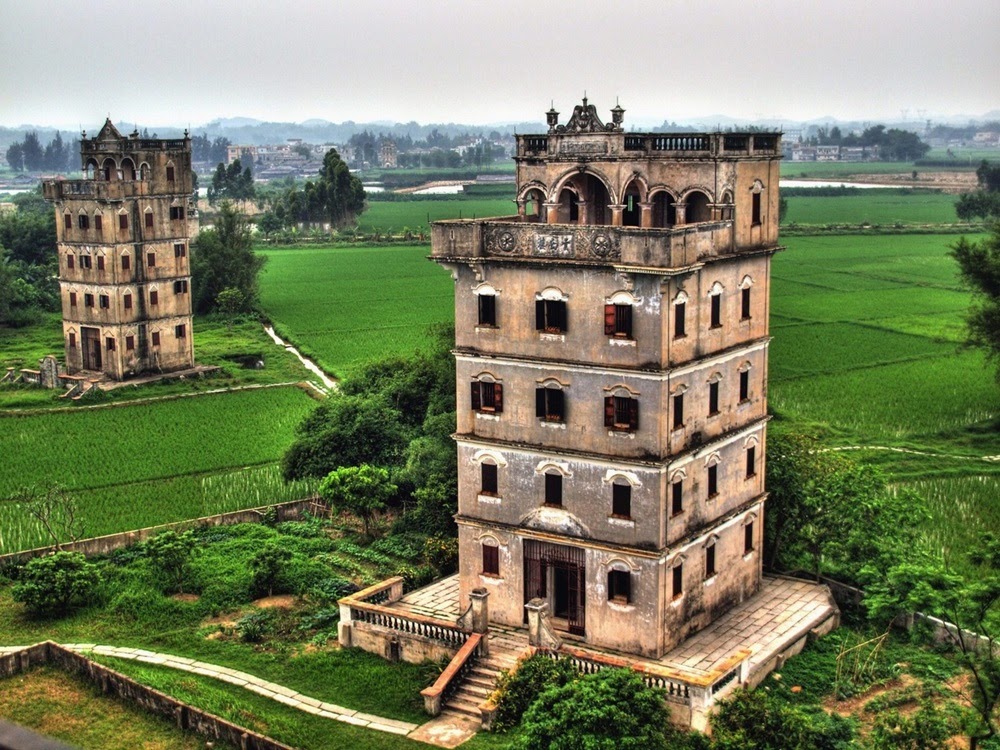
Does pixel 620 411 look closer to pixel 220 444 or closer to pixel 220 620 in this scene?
pixel 220 620

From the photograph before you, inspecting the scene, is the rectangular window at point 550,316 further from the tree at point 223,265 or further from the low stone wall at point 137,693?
the tree at point 223,265

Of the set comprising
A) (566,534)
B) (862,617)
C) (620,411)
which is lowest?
(862,617)

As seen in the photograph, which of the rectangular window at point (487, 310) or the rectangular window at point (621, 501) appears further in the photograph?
the rectangular window at point (487, 310)

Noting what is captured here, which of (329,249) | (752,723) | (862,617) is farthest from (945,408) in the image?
(329,249)

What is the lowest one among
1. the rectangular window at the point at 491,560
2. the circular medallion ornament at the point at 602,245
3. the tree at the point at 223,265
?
the rectangular window at the point at 491,560

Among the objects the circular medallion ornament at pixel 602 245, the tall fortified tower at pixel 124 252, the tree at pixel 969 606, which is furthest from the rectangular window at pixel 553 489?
the tall fortified tower at pixel 124 252

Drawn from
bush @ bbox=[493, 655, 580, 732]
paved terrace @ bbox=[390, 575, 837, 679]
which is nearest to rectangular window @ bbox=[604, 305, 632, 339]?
paved terrace @ bbox=[390, 575, 837, 679]
